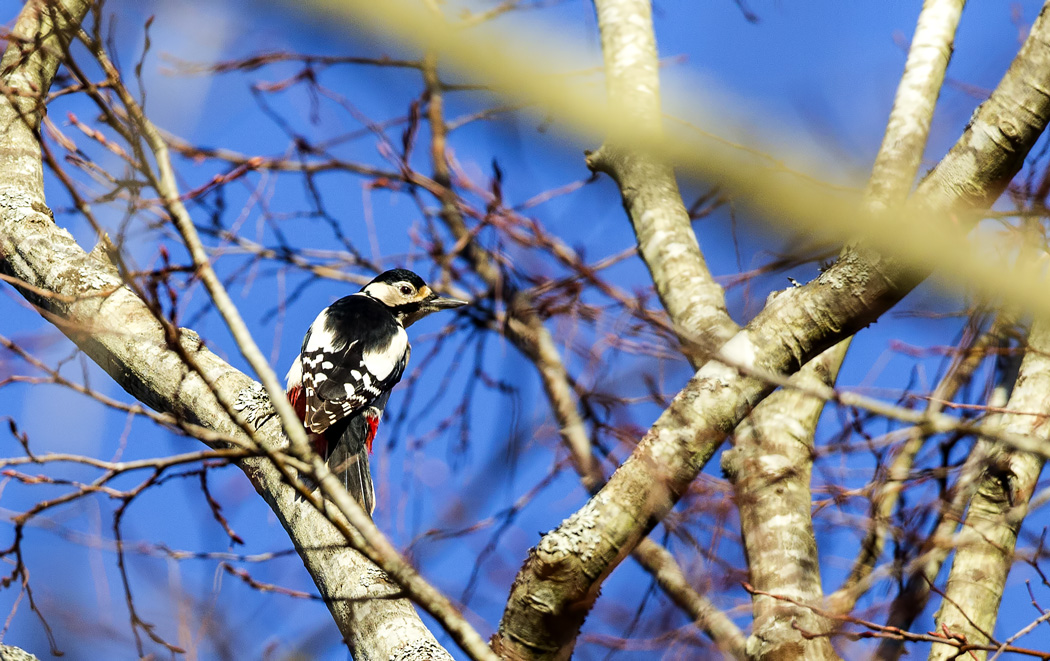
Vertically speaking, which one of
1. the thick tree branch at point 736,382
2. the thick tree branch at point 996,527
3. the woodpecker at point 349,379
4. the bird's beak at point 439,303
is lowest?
the thick tree branch at point 736,382

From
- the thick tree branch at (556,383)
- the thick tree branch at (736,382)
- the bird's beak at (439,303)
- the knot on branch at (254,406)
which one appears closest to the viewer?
the thick tree branch at (736,382)

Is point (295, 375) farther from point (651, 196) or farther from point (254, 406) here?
point (651, 196)

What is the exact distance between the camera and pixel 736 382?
7.43ft

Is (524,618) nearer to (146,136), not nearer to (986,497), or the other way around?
(146,136)

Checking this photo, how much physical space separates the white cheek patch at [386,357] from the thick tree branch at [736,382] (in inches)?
108

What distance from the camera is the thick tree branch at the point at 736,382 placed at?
2.11 meters

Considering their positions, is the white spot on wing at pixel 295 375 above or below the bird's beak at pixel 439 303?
below

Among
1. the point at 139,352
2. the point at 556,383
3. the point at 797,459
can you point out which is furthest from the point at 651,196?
the point at 139,352

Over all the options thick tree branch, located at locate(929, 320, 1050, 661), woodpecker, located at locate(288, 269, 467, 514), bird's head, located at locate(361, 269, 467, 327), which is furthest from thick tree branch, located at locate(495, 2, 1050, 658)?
bird's head, located at locate(361, 269, 467, 327)

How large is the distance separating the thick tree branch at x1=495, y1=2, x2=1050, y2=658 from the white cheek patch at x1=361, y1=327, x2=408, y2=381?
2745 millimetres

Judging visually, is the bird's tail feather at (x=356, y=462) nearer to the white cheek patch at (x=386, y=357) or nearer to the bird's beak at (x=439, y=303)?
the white cheek patch at (x=386, y=357)

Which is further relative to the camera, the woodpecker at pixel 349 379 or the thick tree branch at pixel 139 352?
the woodpecker at pixel 349 379

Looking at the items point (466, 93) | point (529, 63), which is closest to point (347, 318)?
point (466, 93)

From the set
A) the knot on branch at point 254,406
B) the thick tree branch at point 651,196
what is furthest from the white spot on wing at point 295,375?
the thick tree branch at point 651,196
